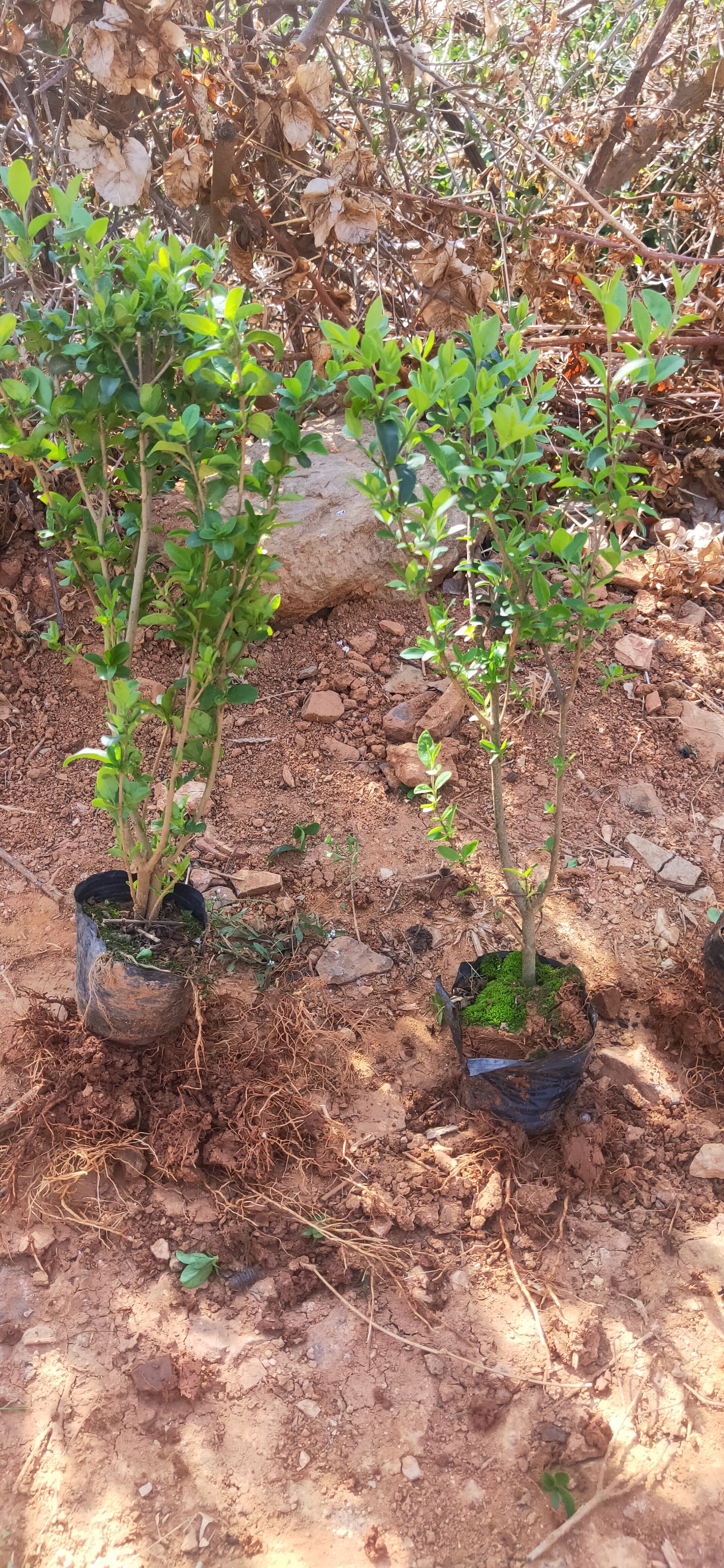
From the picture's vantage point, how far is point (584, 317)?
4.00m

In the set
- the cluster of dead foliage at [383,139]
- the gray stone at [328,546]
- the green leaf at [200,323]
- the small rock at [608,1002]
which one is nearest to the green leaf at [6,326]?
the green leaf at [200,323]

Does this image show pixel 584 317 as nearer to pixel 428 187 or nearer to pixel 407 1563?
pixel 428 187

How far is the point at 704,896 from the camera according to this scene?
3367 mm

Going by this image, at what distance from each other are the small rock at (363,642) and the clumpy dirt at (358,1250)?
2.80 feet

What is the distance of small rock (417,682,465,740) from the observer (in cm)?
366

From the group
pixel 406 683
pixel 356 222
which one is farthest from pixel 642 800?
pixel 356 222

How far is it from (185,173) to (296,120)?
0.39 meters

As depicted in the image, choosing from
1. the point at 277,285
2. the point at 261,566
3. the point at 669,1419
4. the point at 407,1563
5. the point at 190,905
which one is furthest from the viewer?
the point at 277,285

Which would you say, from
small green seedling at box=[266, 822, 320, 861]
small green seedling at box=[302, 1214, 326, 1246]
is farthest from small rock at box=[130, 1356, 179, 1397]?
small green seedling at box=[266, 822, 320, 861]

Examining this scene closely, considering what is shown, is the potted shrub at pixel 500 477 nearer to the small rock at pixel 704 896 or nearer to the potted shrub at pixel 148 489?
the potted shrub at pixel 148 489

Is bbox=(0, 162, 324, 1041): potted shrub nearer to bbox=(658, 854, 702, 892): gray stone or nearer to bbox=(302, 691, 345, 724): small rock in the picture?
bbox=(302, 691, 345, 724): small rock

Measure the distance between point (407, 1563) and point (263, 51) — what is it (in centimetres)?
456

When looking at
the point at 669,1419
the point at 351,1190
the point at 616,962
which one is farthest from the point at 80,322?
the point at 669,1419

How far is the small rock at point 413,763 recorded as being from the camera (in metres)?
3.55
